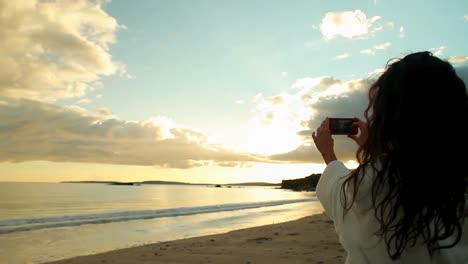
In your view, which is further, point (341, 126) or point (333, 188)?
point (341, 126)

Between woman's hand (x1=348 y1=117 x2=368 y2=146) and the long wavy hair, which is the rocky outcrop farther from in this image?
the long wavy hair

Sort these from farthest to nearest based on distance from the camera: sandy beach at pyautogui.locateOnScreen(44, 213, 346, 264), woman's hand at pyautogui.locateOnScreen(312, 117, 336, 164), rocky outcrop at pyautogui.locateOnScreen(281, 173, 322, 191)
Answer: rocky outcrop at pyautogui.locateOnScreen(281, 173, 322, 191) < sandy beach at pyautogui.locateOnScreen(44, 213, 346, 264) < woman's hand at pyautogui.locateOnScreen(312, 117, 336, 164)

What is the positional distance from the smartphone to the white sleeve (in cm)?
19

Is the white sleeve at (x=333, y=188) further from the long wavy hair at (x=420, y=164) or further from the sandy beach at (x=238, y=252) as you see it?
the sandy beach at (x=238, y=252)

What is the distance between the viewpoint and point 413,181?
4.62 ft

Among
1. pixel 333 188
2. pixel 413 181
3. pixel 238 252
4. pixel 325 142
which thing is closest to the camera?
pixel 413 181

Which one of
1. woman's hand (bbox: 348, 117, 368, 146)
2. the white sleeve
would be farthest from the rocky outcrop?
the white sleeve

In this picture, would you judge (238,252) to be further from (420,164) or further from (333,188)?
(420,164)

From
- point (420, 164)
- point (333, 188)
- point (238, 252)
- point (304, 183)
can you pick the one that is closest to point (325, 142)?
point (333, 188)

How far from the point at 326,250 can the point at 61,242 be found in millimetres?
8426

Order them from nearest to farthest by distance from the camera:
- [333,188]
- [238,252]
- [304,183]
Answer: [333,188], [238,252], [304,183]

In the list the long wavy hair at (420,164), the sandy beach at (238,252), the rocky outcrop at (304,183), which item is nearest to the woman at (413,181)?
the long wavy hair at (420,164)

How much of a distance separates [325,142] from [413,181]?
419mm

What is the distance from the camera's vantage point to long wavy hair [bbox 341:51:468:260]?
4.63ft
